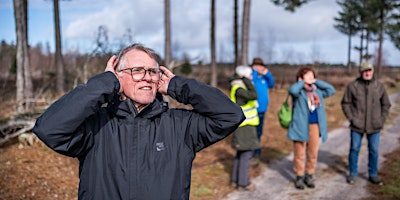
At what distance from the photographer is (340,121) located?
1266cm

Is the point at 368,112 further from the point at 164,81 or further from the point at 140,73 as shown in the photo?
the point at 140,73

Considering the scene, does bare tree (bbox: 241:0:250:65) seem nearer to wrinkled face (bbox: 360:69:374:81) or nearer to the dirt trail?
the dirt trail

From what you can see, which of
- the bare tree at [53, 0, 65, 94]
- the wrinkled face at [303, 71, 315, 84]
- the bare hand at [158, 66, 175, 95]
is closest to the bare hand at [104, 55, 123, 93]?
the bare hand at [158, 66, 175, 95]

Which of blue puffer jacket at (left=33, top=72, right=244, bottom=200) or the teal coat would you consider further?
the teal coat

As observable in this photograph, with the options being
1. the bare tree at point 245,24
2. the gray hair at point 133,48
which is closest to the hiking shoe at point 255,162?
the gray hair at point 133,48

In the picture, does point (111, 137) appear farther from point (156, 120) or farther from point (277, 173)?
point (277, 173)

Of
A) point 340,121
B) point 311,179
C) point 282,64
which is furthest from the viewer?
point 282,64

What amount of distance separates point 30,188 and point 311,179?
4.26m

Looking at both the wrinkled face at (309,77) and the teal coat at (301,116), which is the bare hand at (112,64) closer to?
the teal coat at (301,116)

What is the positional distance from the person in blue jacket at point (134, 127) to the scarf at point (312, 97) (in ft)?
11.9

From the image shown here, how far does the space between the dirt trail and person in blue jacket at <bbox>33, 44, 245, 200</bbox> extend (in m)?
3.44

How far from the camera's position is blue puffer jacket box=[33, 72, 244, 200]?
1.93 m

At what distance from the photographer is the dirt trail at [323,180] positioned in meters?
5.51

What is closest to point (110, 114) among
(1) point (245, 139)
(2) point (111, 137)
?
(2) point (111, 137)
